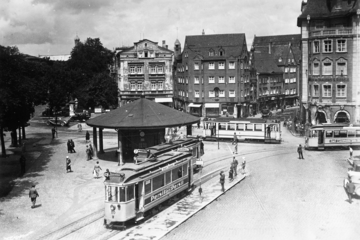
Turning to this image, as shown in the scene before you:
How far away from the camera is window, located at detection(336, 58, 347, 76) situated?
62.6 m

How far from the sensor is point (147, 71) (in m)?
90.2

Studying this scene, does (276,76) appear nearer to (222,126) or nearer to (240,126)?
(222,126)

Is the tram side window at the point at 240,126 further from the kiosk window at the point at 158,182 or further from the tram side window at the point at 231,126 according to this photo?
the kiosk window at the point at 158,182

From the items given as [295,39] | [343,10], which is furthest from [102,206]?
[295,39]

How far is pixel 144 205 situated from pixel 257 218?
6.53m

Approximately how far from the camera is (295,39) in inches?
4921

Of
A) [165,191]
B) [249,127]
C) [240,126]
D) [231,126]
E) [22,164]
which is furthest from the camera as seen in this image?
[231,126]

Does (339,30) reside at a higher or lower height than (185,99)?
higher

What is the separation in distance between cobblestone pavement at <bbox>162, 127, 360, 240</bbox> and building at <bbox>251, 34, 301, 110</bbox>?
53.9m

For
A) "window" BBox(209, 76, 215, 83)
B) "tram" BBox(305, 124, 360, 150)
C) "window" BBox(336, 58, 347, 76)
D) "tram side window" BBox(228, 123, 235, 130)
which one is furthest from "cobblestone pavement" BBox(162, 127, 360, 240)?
"window" BBox(209, 76, 215, 83)

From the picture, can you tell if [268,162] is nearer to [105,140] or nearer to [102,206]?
[102,206]

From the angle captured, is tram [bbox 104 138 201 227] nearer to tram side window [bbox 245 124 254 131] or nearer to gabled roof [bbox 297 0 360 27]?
tram side window [bbox 245 124 254 131]

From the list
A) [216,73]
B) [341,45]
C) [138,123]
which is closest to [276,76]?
[216,73]

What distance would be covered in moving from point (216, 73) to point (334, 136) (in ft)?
121
